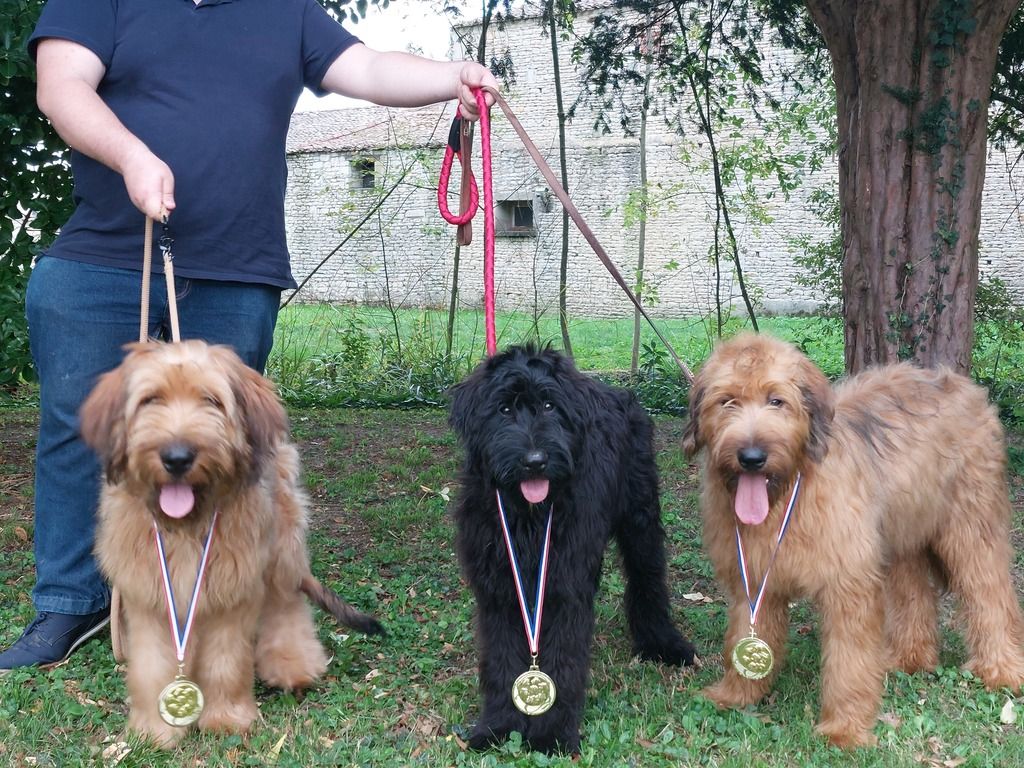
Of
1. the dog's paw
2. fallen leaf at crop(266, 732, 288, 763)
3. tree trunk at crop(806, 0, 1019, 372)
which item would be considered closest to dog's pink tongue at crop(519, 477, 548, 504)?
fallen leaf at crop(266, 732, 288, 763)

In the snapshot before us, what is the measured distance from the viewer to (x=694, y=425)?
3.61 m

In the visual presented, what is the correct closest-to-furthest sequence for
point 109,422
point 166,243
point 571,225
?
1. point 109,422
2. point 166,243
3. point 571,225

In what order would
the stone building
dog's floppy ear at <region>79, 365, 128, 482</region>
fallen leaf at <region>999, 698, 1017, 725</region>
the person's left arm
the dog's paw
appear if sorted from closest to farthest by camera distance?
dog's floppy ear at <region>79, 365, 128, 482</region> < the dog's paw < fallen leaf at <region>999, 698, 1017, 725</region> < the person's left arm < the stone building

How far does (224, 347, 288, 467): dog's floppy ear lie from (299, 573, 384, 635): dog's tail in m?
0.90

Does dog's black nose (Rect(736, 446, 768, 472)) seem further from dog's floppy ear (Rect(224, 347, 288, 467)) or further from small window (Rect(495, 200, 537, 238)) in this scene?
small window (Rect(495, 200, 537, 238))

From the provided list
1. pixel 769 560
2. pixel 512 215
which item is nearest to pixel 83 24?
pixel 769 560

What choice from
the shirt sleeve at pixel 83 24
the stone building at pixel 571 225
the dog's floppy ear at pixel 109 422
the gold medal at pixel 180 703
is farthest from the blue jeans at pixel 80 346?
the stone building at pixel 571 225

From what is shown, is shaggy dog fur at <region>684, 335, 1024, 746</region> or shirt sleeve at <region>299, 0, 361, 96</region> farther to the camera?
shirt sleeve at <region>299, 0, 361, 96</region>

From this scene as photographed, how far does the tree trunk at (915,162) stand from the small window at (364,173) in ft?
25.1

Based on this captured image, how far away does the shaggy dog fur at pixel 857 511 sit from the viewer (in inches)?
135

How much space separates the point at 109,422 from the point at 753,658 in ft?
7.85

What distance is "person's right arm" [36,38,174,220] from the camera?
3.21 metres

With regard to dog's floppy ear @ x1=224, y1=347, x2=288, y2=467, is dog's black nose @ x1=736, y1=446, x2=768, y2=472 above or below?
below

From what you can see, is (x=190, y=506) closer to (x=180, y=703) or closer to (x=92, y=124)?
(x=180, y=703)
